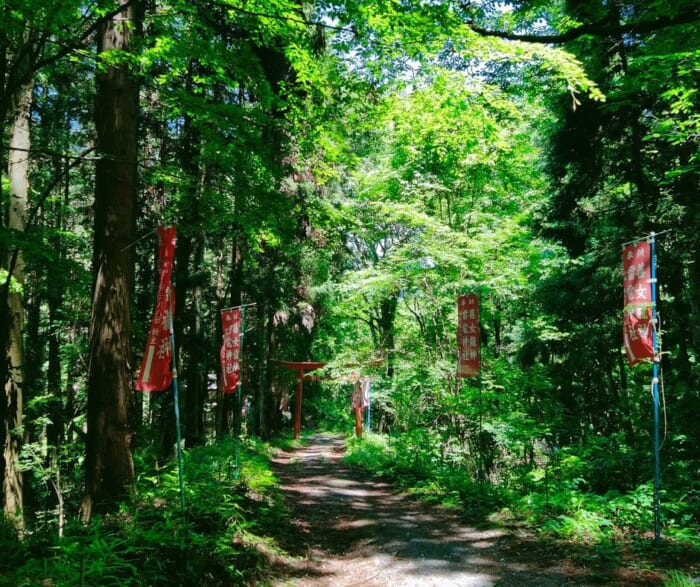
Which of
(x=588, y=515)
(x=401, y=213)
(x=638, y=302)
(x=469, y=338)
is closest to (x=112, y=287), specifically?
(x=469, y=338)

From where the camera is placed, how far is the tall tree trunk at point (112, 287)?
5.18 meters

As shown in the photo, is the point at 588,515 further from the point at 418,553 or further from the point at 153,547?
the point at 153,547

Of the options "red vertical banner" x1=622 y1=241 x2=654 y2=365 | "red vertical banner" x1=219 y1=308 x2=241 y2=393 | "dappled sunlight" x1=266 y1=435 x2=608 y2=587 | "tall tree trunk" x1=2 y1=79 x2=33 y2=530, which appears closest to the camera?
"dappled sunlight" x1=266 y1=435 x2=608 y2=587

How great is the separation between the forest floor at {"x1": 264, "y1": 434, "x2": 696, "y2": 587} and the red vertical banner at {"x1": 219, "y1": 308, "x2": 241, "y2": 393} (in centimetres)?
268

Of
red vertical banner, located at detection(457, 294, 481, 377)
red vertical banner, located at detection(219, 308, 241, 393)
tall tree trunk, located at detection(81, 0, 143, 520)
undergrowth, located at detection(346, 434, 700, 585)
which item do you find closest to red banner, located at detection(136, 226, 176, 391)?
tall tree trunk, located at detection(81, 0, 143, 520)

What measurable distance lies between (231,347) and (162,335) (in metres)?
4.75

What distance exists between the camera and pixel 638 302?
567 cm

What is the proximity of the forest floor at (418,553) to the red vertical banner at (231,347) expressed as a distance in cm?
268

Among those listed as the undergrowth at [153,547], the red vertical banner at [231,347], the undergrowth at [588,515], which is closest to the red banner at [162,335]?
the undergrowth at [153,547]

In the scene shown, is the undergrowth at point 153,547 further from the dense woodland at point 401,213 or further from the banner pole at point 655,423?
the banner pole at point 655,423

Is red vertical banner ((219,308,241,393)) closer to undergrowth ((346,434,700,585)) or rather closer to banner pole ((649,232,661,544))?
undergrowth ((346,434,700,585))

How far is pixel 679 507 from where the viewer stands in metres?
5.80

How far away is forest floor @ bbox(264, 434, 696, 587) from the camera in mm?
4867

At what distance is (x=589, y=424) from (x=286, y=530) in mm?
7746
